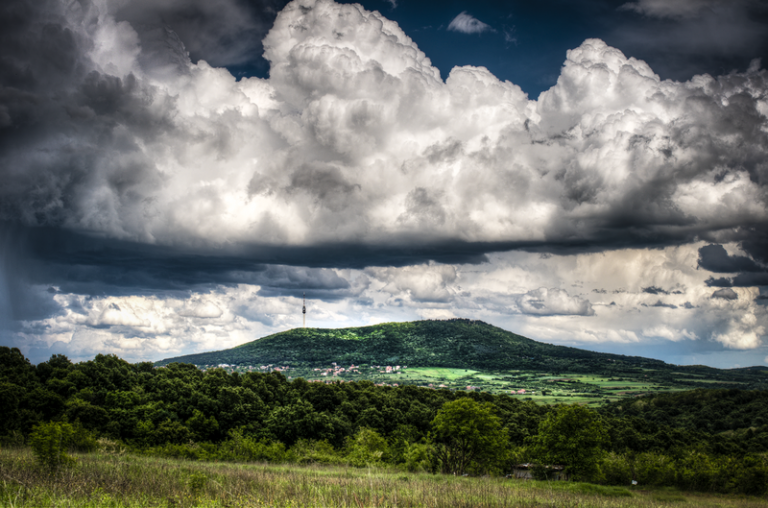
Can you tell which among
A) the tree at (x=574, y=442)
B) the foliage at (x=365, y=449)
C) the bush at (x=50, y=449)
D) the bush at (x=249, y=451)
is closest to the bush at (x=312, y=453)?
the bush at (x=249, y=451)

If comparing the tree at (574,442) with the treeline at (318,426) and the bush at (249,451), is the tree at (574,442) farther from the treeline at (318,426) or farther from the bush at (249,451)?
the bush at (249,451)

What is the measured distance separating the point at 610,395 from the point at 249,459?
18033 cm

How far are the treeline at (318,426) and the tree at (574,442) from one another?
13cm

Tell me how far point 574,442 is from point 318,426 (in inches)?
1349

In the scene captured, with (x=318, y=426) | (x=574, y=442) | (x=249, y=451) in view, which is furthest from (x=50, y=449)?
(x=574, y=442)

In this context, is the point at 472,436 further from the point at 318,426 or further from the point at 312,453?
the point at 318,426

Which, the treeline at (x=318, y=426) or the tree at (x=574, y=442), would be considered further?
the tree at (x=574, y=442)

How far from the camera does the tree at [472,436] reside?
5197 centimetres

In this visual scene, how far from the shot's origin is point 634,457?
7594cm

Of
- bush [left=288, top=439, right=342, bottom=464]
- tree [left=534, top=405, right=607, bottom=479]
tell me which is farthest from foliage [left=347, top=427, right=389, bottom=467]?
tree [left=534, top=405, right=607, bottom=479]

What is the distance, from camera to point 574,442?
52094 millimetres

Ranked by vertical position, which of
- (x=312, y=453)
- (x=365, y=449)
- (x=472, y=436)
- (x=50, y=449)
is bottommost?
(x=365, y=449)

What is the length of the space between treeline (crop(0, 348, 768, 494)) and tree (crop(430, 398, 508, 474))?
15 cm

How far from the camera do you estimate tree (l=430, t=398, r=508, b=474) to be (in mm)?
51969
